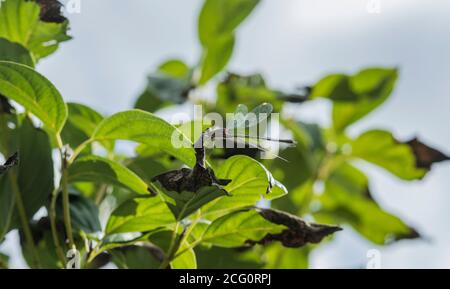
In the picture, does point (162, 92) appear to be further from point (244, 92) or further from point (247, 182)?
point (247, 182)

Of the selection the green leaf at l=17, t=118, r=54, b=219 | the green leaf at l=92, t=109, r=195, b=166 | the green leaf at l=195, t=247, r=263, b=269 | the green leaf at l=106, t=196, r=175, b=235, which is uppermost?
the green leaf at l=92, t=109, r=195, b=166

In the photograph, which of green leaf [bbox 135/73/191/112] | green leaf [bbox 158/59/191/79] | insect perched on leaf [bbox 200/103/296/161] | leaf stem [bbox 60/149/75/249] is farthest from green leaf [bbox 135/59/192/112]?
insect perched on leaf [bbox 200/103/296/161]

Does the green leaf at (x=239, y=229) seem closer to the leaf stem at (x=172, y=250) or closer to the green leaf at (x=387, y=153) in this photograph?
the leaf stem at (x=172, y=250)

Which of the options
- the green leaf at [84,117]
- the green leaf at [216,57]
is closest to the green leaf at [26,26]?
the green leaf at [84,117]

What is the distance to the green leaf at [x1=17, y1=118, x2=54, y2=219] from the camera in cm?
113

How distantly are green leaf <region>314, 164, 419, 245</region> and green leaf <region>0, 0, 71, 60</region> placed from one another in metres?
0.86

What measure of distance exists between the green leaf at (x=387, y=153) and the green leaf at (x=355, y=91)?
0.26 ft

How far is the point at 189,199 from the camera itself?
3.14 ft

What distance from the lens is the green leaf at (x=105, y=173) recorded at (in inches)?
41.6

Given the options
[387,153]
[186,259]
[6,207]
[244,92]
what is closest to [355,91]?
[387,153]

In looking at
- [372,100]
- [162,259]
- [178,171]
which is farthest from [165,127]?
[372,100]

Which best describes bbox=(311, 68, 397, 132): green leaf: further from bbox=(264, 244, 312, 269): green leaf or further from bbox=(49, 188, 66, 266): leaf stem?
bbox=(49, 188, 66, 266): leaf stem

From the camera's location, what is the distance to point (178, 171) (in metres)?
0.88
